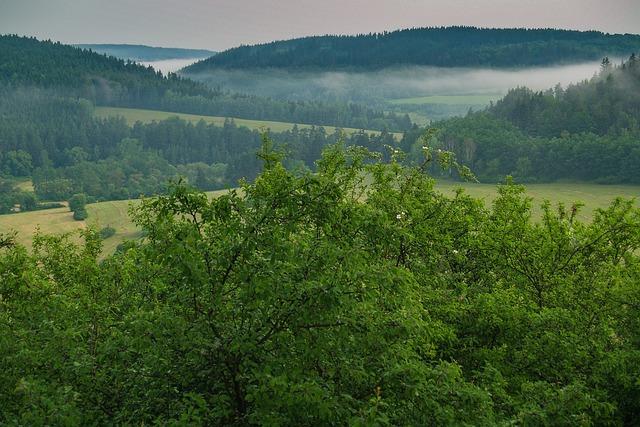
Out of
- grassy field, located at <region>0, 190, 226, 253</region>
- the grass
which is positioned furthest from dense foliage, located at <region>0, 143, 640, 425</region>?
the grass

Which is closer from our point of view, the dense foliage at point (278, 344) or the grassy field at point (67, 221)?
the dense foliage at point (278, 344)

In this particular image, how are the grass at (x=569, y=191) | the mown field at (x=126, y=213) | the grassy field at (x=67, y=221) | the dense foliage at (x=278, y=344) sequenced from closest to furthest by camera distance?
1. the dense foliage at (x=278, y=344)
2. the grass at (x=569, y=191)
3. the mown field at (x=126, y=213)
4. the grassy field at (x=67, y=221)

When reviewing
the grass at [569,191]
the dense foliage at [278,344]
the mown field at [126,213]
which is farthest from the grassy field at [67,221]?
the dense foliage at [278,344]

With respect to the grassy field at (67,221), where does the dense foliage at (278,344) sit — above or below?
above

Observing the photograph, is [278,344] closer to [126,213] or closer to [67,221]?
[126,213]

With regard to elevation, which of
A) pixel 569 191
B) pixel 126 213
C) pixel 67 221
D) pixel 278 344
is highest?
pixel 278 344

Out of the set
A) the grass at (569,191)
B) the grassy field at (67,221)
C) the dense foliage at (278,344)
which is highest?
the dense foliage at (278,344)

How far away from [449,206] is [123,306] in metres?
13.9

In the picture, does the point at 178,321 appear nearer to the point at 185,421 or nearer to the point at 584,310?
the point at 185,421

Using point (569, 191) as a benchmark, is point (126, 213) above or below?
below

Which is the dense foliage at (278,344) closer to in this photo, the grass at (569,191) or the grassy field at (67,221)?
the grassy field at (67,221)

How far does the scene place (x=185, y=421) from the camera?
37.0ft

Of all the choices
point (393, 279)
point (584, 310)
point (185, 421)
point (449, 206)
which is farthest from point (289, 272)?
point (449, 206)

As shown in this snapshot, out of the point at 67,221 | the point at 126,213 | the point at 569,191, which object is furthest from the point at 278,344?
the point at 67,221
